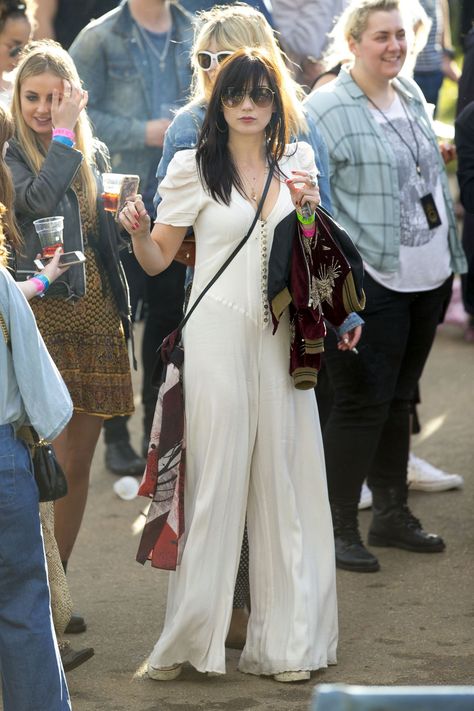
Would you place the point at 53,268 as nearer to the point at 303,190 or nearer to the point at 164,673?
Answer: the point at 303,190

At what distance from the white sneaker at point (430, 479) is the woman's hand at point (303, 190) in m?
2.59

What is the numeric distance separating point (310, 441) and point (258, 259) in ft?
2.01

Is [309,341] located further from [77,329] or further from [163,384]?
[77,329]

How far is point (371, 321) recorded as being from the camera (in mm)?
5141

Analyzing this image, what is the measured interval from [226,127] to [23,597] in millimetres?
1631

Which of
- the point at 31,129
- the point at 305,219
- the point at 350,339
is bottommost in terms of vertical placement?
the point at 350,339

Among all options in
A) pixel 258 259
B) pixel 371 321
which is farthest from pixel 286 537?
pixel 371 321

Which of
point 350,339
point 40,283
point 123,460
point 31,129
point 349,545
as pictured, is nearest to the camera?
point 40,283

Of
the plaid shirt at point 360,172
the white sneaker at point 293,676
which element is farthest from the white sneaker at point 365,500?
the white sneaker at point 293,676

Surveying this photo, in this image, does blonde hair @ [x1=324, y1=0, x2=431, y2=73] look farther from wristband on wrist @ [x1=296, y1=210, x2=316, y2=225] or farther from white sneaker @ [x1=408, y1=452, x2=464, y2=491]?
white sneaker @ [x1=408, y1=452, x2=464, y2=491]

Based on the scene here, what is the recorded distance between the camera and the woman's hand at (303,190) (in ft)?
13.1

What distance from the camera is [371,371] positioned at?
5152mm

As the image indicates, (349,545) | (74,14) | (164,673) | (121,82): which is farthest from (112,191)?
(74,14)

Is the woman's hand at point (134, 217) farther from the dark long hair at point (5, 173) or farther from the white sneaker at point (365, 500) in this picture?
the white sneaker at point (365, 500)
